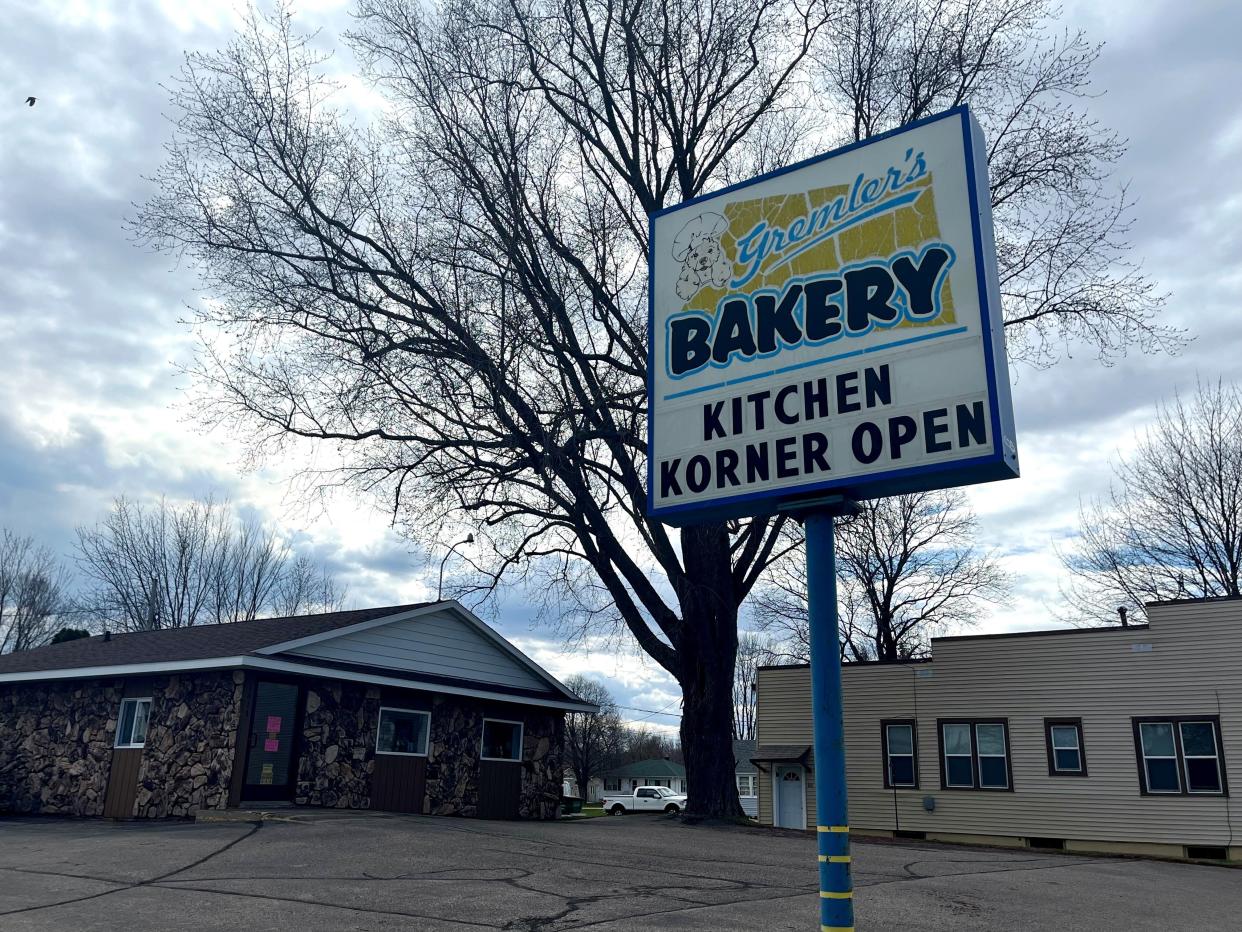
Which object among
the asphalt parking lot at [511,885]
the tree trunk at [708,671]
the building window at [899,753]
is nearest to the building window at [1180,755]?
the building window at [899,753]

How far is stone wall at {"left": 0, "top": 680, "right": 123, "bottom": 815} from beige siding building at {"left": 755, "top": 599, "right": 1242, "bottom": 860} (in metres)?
16.6

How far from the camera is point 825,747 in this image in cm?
493

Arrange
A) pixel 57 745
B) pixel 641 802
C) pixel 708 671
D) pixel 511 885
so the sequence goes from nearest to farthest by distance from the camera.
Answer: pixel 511 885 < pixel 708 671 < pixel 57 745 < pixel 641 802

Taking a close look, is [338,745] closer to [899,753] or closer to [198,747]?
[198,747]

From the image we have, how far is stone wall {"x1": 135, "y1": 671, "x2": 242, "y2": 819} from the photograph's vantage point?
1748 centimetres

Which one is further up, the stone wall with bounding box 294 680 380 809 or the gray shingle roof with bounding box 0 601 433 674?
the gray shingle roof with bounding box 0 601 433 674

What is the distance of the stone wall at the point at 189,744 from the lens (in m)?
17.5

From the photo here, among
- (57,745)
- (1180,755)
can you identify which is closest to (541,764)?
(57,745)

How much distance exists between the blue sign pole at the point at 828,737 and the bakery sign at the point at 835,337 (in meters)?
0.45

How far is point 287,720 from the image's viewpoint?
18.8m

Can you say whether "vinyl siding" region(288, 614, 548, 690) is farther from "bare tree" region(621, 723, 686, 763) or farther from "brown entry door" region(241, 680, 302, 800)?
"bare tree" region(621, 723, 686, 763)

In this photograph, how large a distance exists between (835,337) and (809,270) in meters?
0.50

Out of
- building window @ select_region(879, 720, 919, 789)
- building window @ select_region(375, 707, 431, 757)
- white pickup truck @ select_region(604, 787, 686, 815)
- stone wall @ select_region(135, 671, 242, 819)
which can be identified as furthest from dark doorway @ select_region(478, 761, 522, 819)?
white pickup truck @ select_region(604, 787, 686, 815)

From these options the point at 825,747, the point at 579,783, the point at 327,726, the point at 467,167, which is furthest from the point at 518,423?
the point at 579,783
